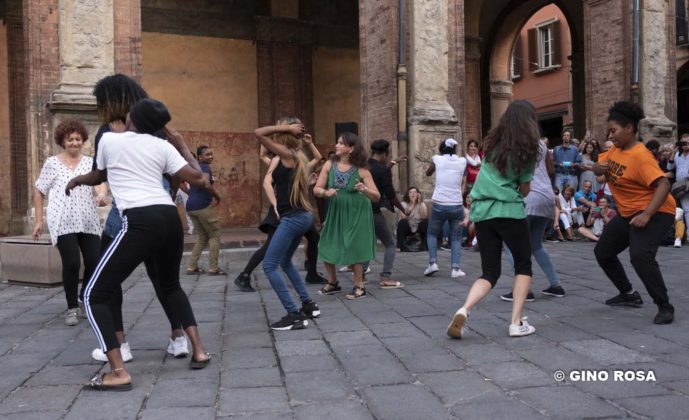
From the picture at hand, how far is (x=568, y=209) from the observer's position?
1301cm

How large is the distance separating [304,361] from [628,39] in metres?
12.7

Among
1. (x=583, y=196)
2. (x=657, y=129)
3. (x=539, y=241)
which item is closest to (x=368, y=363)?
(x=539, y=241)

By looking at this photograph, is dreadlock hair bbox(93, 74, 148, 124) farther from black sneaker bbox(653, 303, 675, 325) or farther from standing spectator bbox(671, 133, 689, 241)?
standing spectator bbox(671, 133, 689, 241)

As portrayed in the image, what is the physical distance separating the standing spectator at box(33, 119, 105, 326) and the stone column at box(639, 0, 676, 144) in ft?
40.3

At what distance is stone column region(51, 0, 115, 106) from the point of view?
10.5 meters

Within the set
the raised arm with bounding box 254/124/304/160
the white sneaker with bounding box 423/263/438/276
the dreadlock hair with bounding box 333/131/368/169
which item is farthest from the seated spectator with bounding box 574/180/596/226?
the raised arm with bounding box 254/124/304/160

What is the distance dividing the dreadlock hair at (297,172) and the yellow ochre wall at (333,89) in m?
12.4

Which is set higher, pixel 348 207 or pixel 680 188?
pixel 680 188

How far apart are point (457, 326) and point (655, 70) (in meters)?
12.3

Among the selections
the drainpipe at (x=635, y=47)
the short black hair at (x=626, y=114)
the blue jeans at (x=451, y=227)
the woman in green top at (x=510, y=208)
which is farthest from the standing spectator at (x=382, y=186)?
the drainpipe at (x=635, y=47)

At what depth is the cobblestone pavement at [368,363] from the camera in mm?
3334

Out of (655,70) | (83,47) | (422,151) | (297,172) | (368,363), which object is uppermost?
(655,70)

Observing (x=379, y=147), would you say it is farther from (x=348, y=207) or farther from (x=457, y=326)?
(x=457, y=326)

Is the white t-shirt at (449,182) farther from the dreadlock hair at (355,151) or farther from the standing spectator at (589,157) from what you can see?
the standing spectator at (589,157)
